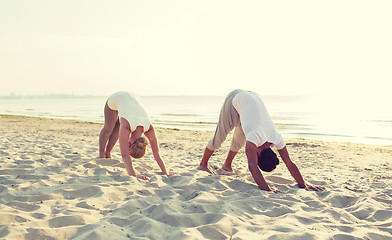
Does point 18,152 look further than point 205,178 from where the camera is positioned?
Yes

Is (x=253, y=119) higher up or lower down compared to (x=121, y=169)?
higher up

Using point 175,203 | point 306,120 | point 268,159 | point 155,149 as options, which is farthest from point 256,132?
point 306,120

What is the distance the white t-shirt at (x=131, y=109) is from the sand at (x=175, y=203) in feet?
2.54

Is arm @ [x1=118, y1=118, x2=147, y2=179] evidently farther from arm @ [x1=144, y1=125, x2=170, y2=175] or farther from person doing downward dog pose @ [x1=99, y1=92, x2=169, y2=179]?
arm @ [x1=144, y1=125, x2=170, y2=175]

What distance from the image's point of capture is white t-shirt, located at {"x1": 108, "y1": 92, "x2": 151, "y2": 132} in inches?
181

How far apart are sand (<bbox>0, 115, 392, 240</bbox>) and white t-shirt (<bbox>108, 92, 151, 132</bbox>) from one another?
775 millimetres

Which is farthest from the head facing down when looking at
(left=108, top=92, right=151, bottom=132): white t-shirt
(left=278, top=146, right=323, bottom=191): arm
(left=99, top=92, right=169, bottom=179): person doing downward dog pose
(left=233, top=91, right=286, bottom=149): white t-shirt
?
(left=278, top=146, right=323, bottom=191): arm

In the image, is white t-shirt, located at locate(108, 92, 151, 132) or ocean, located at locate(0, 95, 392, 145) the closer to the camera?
white t-shirt, located at locate(108, 92, 151, 132)

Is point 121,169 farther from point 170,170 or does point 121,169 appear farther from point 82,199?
point 82,199

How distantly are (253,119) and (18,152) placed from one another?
4.63 m

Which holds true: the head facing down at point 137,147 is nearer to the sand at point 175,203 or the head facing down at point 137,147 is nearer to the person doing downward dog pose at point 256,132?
the sand at point 175,203

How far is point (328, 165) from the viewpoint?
6.50m

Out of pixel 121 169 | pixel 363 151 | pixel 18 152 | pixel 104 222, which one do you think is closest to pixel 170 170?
pixel 121 169

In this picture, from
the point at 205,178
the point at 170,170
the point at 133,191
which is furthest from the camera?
the point at 170,170
